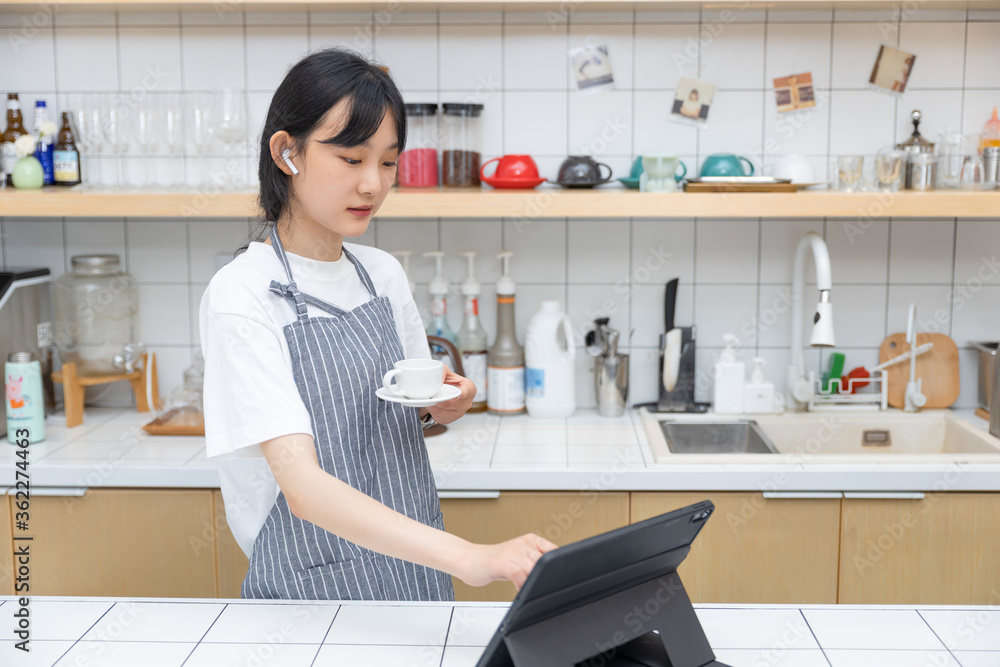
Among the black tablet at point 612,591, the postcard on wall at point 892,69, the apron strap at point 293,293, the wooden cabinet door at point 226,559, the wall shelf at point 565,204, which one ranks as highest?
the postcard on wall at point 892,69

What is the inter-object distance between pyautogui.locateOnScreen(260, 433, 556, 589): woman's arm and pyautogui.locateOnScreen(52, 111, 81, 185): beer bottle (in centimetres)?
145

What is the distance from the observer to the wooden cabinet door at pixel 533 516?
70.2 inches

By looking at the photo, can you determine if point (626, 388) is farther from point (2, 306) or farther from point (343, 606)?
point (2, 306)

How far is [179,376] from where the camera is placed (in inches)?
92.0

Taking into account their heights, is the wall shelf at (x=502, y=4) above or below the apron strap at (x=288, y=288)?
above

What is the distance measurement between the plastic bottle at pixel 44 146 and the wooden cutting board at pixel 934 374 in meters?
2.18

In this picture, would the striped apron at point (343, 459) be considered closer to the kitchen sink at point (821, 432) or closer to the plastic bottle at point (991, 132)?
the kitchen sink at point (821, 432)

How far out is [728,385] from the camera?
2.16 meters

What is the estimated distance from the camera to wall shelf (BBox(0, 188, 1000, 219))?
192 centimetres

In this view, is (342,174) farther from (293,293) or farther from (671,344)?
(671,344)

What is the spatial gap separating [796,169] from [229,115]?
135 cm

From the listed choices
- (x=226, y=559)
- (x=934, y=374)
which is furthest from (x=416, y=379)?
(x=934, y=374)

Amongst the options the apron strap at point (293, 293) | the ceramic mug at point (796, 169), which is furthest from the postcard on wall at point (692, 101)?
the apron strap at point (293, 293)

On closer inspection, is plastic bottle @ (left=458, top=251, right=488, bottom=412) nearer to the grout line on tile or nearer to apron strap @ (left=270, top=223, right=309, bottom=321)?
apron strap @ (left=270, top=223, right=309, bottom=321)
